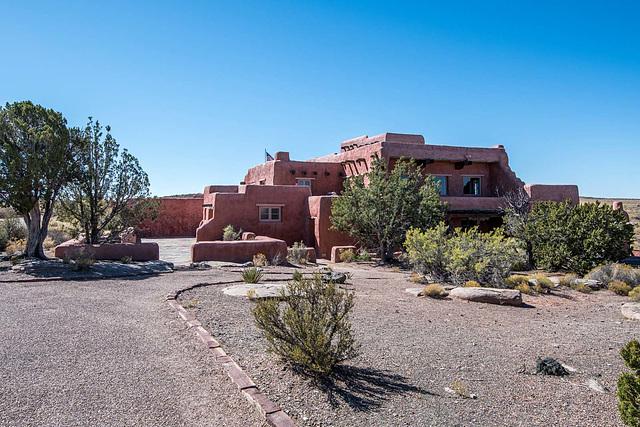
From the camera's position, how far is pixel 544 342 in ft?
21.6

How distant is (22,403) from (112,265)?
9.82 meters

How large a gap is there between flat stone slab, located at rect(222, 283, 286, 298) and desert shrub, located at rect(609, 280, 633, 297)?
8558 mm

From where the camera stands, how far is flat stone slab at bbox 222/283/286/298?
9.25 metres

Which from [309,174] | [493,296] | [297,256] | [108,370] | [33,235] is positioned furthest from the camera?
[309,174]

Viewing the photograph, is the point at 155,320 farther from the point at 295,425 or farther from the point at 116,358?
the point at 295,425

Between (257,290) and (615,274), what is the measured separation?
9954mm

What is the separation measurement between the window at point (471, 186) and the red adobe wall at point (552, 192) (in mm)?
2949

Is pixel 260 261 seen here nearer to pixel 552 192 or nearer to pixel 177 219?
pixel 552 192

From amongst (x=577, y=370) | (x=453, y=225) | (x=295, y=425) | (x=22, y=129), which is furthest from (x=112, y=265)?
(x=453, y=225)

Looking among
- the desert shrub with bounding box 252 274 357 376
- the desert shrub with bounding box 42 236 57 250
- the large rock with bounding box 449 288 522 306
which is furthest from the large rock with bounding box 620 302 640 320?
the desert shrub with bounding box 42 236 57 250

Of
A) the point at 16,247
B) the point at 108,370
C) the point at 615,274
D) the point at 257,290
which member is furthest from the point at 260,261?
the point at 615,274

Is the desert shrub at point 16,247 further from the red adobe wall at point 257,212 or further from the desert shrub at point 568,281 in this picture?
the desert shrub at point 568,281

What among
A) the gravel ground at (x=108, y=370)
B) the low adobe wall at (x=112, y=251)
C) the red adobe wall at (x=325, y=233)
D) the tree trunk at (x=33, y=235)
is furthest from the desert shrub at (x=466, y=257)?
the tree trunk at (x=33, y=235)

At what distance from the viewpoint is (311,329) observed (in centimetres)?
489
